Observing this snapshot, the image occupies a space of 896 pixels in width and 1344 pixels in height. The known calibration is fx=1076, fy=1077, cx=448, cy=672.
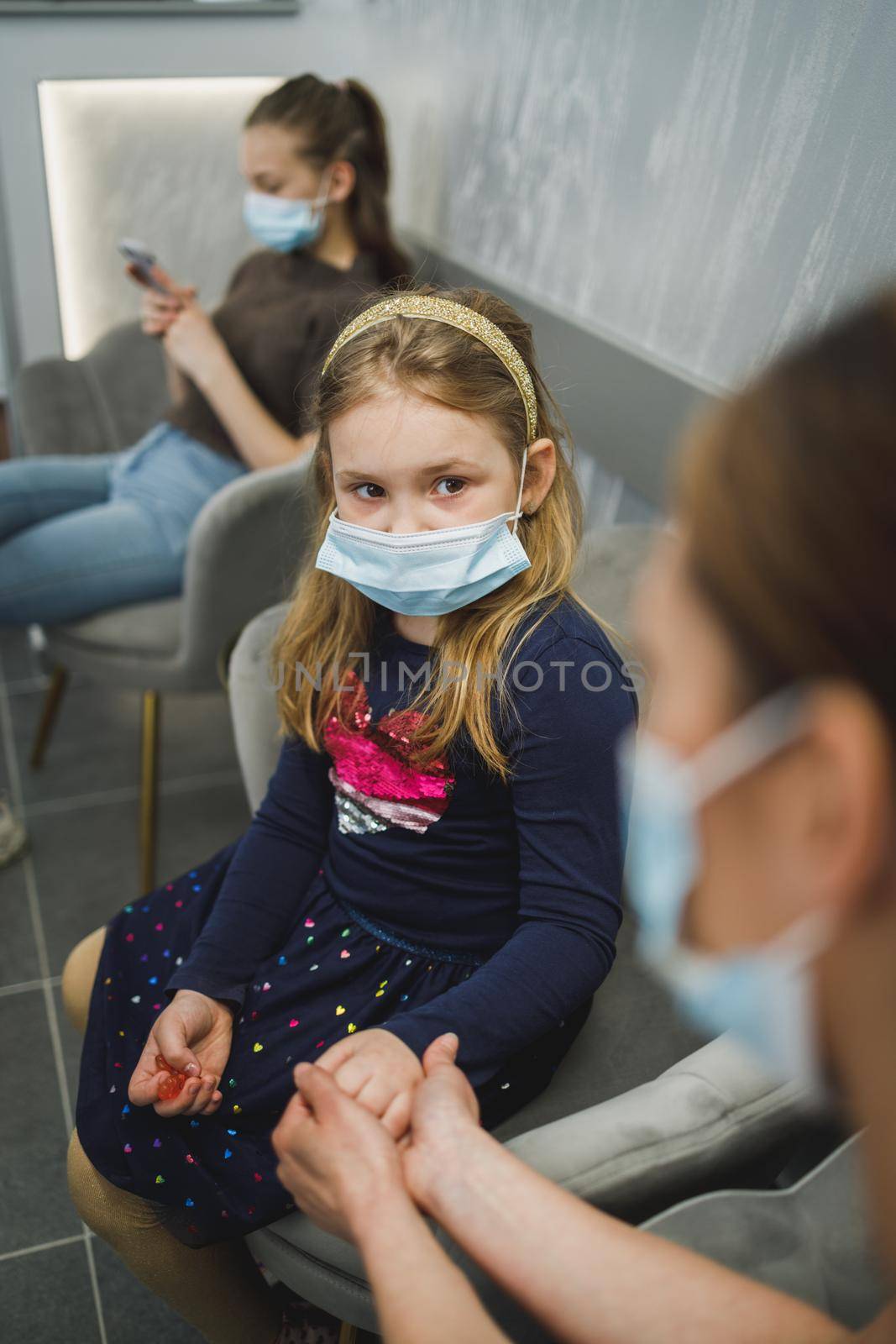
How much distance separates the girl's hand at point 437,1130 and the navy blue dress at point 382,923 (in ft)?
0.28

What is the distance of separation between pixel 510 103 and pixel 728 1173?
1745 millimetres

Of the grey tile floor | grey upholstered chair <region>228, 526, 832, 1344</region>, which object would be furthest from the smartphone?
grey upholstered chair <region>228, 526, 832, 1344</region>

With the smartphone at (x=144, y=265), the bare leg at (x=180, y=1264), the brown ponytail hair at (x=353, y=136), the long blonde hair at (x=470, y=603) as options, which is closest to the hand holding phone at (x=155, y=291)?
the smartphone at (x=144, y=265)

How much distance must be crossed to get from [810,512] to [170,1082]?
0.77 m

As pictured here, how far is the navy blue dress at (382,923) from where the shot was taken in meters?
0.91

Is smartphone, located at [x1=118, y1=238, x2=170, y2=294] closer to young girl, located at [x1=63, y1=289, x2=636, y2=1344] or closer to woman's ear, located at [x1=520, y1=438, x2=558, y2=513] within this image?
young girl, located at [x1=63, y1=289, x2=636, y2=1344]

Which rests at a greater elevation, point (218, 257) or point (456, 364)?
point (456, 364)

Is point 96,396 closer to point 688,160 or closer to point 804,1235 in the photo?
point 688,160

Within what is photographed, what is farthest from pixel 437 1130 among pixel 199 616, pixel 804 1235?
pixel 199 616

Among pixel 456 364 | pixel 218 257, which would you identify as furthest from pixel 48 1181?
pixel 218 257

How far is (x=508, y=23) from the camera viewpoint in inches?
72.8

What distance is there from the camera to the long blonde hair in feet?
3.19

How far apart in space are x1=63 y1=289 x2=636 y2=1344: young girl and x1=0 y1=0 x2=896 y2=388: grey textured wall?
0.38 m

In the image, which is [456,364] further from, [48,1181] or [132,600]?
[48,1181]
